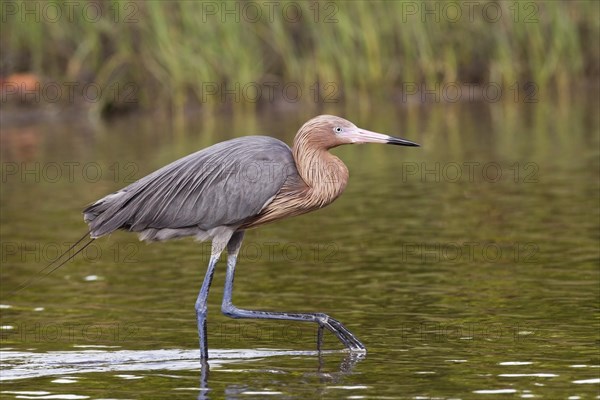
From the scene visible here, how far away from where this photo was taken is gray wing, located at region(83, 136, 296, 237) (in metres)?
9.23

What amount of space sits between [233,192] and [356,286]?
7.31 feet

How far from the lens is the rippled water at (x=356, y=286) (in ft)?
27.0

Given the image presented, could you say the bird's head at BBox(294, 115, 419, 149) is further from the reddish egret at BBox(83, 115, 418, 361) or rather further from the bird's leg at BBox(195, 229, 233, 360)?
the bird's leg at BBox(195, 229, 233, 360)

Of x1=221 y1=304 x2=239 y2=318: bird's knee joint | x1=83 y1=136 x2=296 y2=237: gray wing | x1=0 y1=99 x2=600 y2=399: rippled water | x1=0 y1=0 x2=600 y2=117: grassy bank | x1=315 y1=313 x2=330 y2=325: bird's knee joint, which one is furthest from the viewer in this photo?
x1=0 y1=0 x2=600 y2=117: grassy bank

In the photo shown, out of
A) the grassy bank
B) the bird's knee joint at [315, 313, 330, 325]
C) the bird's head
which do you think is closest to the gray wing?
the bird's head

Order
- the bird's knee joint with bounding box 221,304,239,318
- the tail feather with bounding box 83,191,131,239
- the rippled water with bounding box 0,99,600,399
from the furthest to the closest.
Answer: the bird's knee joint with bounding box 221,304,239,318 → the tail feather with bounding box 83,191,131,239 → the rippled water with bounding box 0,99,600,399

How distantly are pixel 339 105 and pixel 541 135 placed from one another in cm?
511

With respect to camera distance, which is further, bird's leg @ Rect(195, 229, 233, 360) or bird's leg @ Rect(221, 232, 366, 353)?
bird's leg @ Rect(195, 229, 233, 360)

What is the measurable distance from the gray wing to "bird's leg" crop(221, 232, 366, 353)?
38 centimetres

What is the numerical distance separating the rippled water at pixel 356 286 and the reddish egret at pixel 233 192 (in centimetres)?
73

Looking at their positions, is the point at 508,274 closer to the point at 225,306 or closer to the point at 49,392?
the point at 225,306

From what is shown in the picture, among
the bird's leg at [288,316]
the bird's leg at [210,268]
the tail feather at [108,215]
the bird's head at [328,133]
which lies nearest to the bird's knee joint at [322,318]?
the bird's leg at [288,316]

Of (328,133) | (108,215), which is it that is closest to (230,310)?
(108,215)

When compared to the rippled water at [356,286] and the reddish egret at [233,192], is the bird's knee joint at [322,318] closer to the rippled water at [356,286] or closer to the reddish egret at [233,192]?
the reddish egret at [233,192]
